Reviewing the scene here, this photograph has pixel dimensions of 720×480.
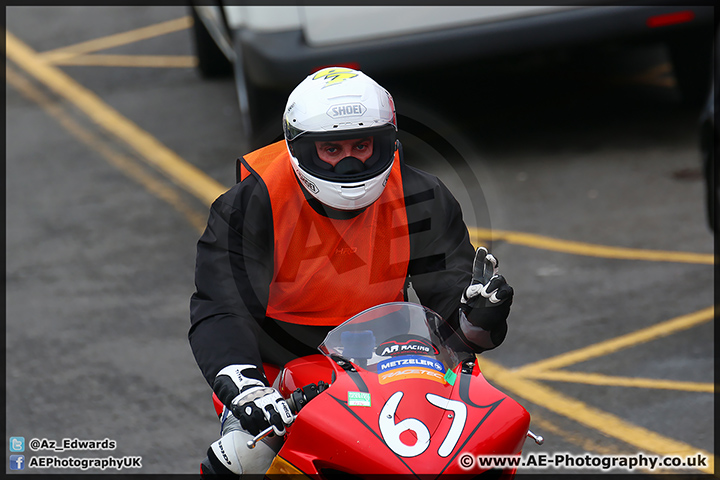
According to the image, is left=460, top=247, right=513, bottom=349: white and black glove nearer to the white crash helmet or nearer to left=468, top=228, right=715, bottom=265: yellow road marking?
the white crash helmet

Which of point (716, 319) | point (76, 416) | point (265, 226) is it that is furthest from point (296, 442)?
point (716, 319)

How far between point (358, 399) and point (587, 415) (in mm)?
2995

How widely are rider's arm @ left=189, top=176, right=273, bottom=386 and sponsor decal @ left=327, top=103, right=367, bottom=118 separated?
0.40m

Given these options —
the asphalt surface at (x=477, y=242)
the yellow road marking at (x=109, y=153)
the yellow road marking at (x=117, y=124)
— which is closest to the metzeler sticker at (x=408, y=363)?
the asphalt surface at (x=477, y=242)

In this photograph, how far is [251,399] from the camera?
8.77 ft

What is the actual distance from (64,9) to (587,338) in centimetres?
1439

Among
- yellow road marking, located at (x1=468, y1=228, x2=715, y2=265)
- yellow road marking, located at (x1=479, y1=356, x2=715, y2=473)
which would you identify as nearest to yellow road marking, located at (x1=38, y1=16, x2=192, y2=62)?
yellow road marking, located at (x1=468, y1=228, x2=715, y2=265)

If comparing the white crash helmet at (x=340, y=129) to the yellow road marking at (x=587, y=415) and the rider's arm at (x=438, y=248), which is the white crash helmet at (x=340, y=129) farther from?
the yellow road marking at (x=587, y=415)

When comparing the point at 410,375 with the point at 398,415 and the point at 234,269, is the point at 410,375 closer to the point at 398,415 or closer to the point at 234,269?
the point at 398,415

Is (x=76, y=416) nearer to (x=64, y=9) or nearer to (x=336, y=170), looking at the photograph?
(x=336, y=170)

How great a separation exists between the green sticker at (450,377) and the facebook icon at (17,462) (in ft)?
10.7

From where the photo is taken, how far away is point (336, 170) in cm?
312

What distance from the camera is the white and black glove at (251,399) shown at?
259 centimetres

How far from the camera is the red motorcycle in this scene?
2441mm
